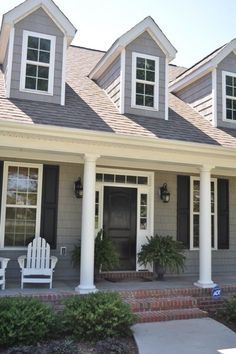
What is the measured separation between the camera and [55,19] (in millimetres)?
7594

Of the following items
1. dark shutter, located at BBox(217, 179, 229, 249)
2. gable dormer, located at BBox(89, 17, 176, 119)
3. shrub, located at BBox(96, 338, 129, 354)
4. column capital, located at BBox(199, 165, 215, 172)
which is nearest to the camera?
shrub, located at BBox(96, 338, 129, 354)

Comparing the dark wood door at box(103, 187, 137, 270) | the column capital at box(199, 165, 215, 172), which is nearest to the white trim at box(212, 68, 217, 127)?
the column capital at box(199, 165, 215, 172)

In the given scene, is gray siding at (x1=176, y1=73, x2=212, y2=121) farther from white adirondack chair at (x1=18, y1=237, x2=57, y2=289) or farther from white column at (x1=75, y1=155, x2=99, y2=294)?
white adirondack chair at (x1=18, y1=237, x2=57, y2=289)

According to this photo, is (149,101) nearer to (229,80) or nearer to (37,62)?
(229,80)

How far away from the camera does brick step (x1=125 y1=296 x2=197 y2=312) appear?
20.9ft

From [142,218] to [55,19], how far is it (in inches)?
185

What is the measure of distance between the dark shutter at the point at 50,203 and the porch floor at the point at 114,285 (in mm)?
994

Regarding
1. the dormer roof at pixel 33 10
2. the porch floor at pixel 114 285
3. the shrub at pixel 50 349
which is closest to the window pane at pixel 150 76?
the dormer roof at pixel 33 10

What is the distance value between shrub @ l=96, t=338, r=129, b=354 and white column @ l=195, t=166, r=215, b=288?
9.79 ft

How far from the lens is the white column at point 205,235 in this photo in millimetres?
7520

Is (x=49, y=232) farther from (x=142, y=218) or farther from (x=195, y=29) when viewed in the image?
(x=195, y=29)

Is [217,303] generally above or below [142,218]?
below

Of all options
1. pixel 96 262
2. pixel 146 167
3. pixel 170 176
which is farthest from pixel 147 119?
pixel 96 262

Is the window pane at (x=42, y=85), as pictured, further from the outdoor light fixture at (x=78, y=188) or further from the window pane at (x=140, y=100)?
the outdoor light fixture at (x=78, y=188)
